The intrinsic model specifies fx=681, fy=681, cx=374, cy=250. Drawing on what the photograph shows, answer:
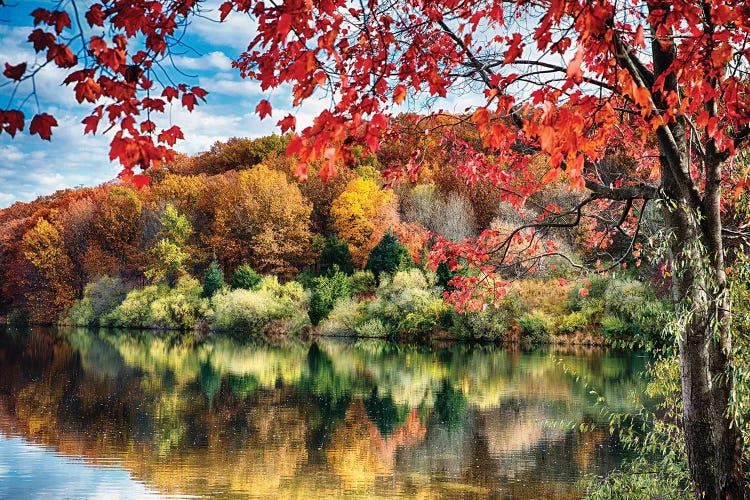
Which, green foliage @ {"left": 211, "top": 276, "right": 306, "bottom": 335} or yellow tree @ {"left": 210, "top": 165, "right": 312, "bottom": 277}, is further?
yellow tree @ {"left": 210, "top": 165, "right": 312, "bottom": 277}

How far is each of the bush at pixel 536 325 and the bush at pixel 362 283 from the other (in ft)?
29.4

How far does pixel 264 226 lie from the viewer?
4266 centimetres

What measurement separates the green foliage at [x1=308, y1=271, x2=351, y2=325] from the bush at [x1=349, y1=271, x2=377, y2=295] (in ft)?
1.48

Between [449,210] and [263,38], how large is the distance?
3402 cm

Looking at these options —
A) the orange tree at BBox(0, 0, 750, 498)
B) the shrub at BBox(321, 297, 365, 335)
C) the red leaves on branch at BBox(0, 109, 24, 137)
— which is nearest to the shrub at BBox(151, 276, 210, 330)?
the shrub at BBox(321, 297, 365, 335)

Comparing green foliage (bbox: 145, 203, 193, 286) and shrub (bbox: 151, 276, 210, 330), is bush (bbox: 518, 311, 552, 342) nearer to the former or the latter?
shrub (bbox: 151, 276, 210, 330)

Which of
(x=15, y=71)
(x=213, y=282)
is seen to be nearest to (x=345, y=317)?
(x=213, y=282)

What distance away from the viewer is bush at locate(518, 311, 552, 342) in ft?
90.9

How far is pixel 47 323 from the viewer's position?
1935 inches

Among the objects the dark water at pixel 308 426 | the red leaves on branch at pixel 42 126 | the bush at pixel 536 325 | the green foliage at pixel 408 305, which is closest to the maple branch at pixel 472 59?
the red leaves on branch at pixel 42 126

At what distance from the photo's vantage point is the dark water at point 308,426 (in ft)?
31.8

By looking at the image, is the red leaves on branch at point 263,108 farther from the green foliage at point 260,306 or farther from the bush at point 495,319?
the green foliage at point 260,306

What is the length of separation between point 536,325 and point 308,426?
647 inches

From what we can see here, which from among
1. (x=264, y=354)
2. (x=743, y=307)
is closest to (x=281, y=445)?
(x=743, y=307)
